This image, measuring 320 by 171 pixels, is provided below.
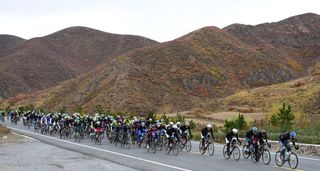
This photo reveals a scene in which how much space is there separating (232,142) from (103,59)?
161237 millimetres

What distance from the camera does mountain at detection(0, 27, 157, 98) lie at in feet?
474

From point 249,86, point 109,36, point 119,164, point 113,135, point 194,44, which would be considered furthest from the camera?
point 109,36

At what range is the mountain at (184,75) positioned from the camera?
80.8 m

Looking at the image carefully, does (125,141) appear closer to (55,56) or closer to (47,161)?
(47,161)

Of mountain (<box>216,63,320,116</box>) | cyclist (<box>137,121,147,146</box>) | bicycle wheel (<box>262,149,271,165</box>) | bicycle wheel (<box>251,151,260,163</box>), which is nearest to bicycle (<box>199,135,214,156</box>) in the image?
bicycle wheel (<box>251,151,260,163</box>)

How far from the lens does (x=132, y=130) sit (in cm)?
2744

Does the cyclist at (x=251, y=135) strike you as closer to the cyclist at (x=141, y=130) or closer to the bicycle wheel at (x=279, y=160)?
the bicycle wheel at (x=279, y=160)

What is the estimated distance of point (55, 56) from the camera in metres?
173

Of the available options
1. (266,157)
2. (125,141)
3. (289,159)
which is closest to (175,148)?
(125,141)

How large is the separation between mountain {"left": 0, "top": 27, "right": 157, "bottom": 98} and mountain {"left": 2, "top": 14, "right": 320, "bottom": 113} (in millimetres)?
23234

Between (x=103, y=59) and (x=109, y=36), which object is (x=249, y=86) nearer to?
(x=103, y=59)

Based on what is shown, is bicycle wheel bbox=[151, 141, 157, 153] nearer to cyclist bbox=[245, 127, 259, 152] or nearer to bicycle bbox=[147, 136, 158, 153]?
bicycle bbox=[147, 136, 158, 153]

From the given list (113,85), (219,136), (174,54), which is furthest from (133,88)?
(219,136)

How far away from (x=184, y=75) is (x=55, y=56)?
305ft
